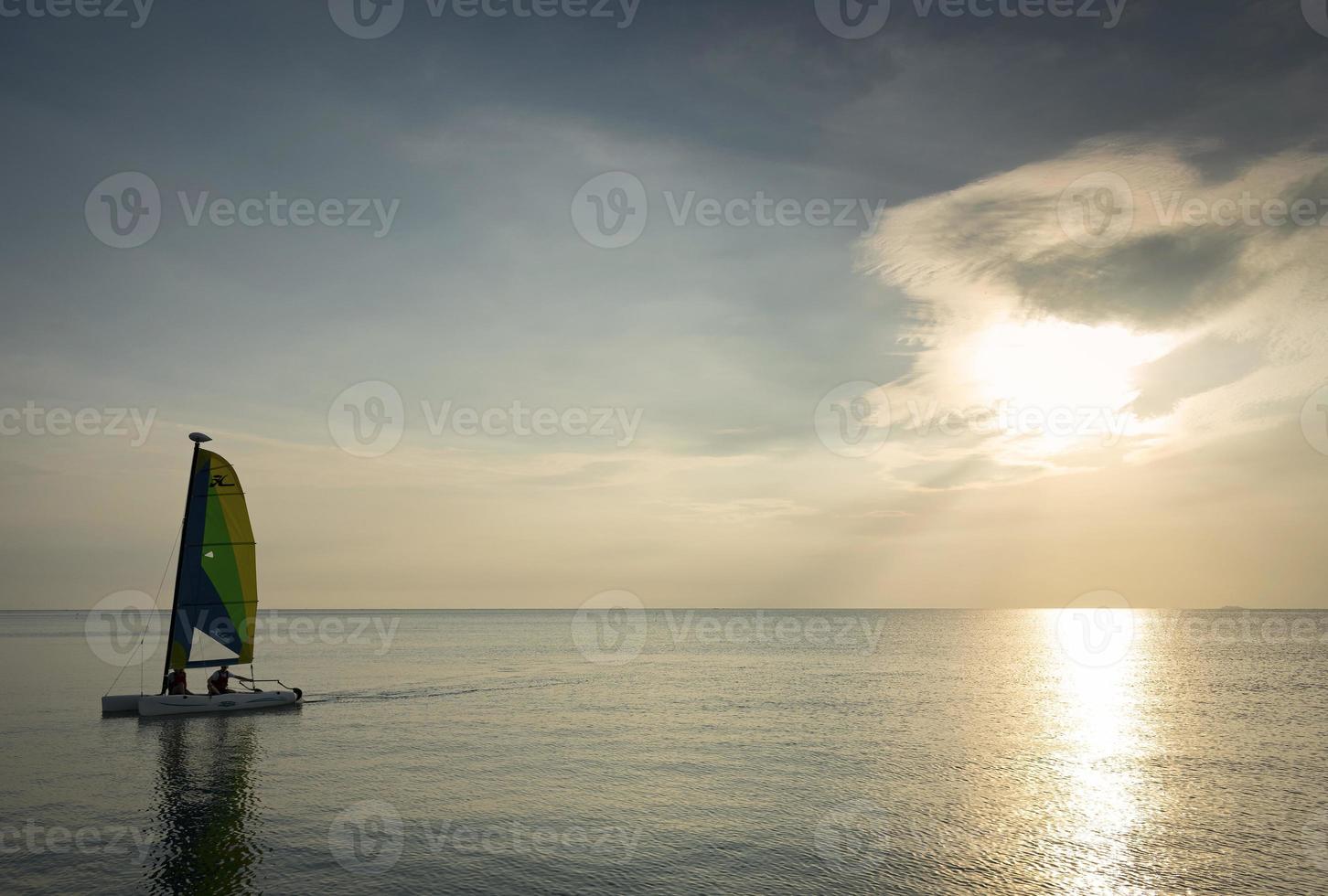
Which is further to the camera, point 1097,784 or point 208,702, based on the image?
point 208,702

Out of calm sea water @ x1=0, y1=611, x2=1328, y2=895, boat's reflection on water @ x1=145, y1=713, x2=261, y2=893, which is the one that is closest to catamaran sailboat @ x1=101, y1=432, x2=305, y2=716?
calm sea water @ x1=0, y1=611, x2=1328, y2=895

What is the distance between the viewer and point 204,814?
109ft

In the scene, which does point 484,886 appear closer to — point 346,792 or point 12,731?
point 346,792

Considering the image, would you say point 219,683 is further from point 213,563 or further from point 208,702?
point 213,563

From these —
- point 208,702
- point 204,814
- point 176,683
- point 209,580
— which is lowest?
point 204,814

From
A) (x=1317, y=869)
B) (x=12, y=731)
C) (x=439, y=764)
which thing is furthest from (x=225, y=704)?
(x=1317, y=869)

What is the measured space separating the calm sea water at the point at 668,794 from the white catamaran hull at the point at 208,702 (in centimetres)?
108

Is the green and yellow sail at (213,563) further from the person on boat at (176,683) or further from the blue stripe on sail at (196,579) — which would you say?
the person on boat at (176,683)

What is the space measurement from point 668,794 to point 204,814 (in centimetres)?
1926

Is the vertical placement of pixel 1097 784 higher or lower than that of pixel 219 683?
lower

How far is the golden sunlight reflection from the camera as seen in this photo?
28.2 metres

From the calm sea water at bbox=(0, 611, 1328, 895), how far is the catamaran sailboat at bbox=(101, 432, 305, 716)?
1775 millimetres

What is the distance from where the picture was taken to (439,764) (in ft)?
142

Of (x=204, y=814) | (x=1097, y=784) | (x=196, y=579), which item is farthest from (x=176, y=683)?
(x=1097, y=784)
